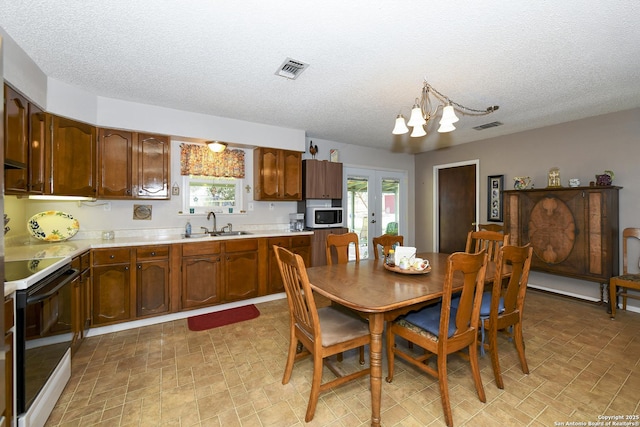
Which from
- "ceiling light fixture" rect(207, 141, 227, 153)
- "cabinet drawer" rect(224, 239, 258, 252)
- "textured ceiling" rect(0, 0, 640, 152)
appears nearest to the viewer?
"textured ceiling" rect(0, 0, 640, 152)

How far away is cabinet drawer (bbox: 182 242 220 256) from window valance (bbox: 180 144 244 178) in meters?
1.06

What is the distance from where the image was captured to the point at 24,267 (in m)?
1.77

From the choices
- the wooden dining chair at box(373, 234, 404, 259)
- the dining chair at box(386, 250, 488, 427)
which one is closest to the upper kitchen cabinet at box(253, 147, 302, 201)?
the wooden dining chair at box(373, 234, 404, 259)

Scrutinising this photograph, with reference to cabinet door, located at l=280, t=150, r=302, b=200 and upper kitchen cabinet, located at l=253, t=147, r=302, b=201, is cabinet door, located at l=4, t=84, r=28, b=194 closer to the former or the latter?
upper kitchen cabinet, located at l=253, t=147, r=302, b=201

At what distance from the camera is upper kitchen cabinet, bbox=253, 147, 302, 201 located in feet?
13.0

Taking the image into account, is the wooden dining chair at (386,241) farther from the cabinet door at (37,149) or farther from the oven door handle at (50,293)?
the cabinet door at (37,149)

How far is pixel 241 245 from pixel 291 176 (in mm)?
1317

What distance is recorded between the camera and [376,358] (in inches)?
62.8

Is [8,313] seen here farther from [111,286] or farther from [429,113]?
[429,113]

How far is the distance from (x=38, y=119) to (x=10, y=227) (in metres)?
1.02

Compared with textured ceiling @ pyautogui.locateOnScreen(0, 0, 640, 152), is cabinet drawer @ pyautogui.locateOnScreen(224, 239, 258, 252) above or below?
below

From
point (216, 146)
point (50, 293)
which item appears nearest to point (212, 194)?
point (216, 146)

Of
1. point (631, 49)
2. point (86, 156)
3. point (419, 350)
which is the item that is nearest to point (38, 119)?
point (86, 156)

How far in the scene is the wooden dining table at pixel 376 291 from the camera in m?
1.56
